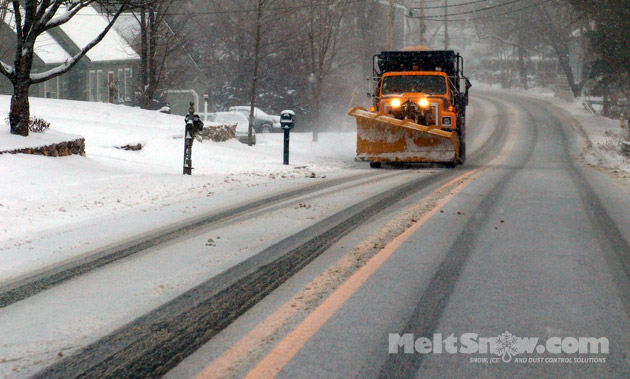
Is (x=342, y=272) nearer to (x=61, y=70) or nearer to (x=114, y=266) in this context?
(x=114, y=266)

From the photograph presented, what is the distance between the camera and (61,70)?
41.9ft

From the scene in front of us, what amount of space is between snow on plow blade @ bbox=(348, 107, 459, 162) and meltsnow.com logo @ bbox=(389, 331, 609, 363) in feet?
42.0

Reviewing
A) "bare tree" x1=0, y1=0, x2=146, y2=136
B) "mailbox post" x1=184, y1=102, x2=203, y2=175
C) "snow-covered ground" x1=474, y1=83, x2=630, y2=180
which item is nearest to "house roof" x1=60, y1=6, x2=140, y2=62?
"snow-covered ground" x1=474, y1=83, x2=630, y2=180

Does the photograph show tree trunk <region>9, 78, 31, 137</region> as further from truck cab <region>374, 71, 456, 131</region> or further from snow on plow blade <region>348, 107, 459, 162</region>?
truck cab <region>374, 71, 456, 131</region>

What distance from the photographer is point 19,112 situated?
475 inches

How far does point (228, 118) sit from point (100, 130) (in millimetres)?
15303

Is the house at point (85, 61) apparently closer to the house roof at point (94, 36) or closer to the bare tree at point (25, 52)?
the house roof at point (94, 36)

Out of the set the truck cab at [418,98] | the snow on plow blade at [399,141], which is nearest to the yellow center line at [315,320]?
the snow on plow blade at [399,141]

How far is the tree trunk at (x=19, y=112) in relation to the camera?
12.1 m

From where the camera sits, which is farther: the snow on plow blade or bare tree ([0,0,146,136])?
the snow on plow blade

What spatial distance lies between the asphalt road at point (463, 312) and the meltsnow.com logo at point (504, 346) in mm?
10

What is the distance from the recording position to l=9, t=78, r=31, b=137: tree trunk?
12055 mm

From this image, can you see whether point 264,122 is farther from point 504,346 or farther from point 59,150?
point 504,346

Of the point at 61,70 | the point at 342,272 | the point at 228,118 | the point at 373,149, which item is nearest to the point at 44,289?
the point at 342,272
